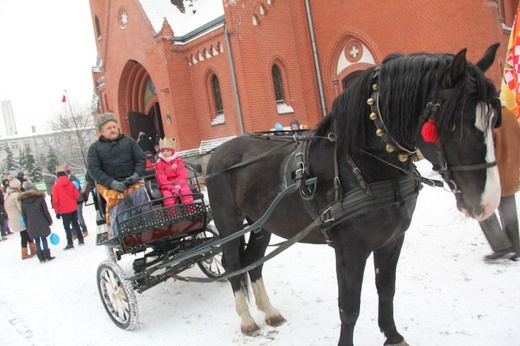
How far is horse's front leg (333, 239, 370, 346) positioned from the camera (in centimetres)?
258

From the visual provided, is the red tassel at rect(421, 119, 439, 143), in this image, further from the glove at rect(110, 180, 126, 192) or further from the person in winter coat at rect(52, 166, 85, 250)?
the person in winter coat at rect(52, 166, 85, 250)

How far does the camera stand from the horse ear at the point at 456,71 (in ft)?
6.16

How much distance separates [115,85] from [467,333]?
19.4 meters

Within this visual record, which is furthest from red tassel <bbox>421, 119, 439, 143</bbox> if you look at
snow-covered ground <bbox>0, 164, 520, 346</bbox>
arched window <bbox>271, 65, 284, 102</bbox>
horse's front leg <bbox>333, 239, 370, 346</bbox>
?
arched window <bbox>271, 65, 284, 102</bbox>

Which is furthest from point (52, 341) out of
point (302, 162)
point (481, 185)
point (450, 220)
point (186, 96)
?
point (186, 96)

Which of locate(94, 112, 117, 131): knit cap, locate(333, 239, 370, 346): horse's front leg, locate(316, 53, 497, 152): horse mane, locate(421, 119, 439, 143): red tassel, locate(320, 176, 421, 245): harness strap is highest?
locate(94, 112, 117, 131): knit cap

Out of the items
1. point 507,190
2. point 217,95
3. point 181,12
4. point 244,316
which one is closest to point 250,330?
point 244,316

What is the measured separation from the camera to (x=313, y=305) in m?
4.15

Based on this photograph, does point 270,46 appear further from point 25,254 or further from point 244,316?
point 244,316

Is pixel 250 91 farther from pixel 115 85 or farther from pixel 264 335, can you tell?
pixel 264 335

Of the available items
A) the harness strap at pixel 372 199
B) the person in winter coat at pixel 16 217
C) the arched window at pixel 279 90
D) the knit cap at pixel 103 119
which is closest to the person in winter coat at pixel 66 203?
the person in winter coat at pixel 16 217

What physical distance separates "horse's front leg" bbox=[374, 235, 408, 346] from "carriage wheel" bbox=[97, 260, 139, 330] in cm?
243

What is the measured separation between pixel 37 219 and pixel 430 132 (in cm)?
846

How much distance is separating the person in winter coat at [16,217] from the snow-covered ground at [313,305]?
122 inches
